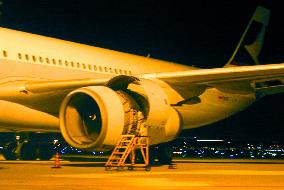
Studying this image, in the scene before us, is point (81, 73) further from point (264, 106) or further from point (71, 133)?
point (264, 106)

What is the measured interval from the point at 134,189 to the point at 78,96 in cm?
536

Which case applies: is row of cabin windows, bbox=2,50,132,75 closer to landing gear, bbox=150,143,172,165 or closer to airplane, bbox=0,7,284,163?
airplane, bbox=0,7,284,163

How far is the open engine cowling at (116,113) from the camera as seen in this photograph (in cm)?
1224

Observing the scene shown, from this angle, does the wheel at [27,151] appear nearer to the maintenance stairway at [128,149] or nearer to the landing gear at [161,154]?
the landing gear at [161,154]

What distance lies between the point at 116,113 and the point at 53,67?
408 cm

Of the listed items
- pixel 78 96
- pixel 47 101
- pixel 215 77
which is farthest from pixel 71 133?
pixel 215 77

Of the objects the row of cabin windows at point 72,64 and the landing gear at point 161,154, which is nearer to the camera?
the row of cabin windows at point 72,64

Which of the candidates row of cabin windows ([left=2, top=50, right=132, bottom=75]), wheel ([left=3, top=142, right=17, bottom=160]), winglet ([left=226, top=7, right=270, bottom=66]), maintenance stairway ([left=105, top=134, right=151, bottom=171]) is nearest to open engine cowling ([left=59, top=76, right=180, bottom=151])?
maintenance stairway ([left=105, top=134, right=151, bottom=171])

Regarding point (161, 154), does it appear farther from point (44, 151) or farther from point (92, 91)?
point (92, 91)

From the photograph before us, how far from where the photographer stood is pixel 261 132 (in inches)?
1201

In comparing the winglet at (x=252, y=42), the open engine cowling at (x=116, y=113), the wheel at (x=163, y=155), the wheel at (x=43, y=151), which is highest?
the winglet at (x=252, y=42)

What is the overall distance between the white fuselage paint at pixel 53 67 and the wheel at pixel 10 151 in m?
4.53

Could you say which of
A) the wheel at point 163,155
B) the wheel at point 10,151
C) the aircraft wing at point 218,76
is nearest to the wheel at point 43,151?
the wheel at point 10,151

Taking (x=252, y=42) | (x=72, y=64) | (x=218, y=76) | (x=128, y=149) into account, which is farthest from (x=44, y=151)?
(x=252, y=42)
